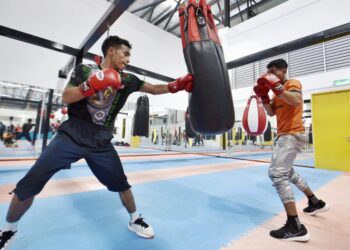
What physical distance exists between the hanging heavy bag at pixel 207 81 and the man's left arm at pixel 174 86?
6 centimetres

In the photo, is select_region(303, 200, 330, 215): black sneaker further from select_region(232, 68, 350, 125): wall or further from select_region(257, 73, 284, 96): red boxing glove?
select_region(232, 68, 350, 125): wall

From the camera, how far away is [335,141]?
5.18m

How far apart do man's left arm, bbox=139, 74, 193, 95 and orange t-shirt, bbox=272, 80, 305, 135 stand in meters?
1.07

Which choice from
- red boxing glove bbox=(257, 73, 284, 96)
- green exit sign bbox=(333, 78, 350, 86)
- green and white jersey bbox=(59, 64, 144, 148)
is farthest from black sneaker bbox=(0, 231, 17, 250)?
green exit sign bbox=(333, 78, 350, 86)

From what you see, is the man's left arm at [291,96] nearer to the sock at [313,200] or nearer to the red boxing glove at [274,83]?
the red boxing glove at [274,83]

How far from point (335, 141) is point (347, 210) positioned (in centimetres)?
372

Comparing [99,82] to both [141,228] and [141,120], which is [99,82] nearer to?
[141,228]

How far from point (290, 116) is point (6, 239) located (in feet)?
7.76

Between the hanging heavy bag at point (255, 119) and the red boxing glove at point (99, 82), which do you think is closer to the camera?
the red boxing glove at point (99, 82)

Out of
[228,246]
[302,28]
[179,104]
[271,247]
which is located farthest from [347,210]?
[179,104]

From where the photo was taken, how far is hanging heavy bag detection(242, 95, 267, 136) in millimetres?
4145

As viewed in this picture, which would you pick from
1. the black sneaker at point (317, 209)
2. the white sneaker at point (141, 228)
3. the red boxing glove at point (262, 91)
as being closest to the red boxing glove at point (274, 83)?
the red boxing glove at point (262, 91)

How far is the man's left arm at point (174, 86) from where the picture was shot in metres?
1.33

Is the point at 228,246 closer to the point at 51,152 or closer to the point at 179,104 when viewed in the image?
the point at 51,152
